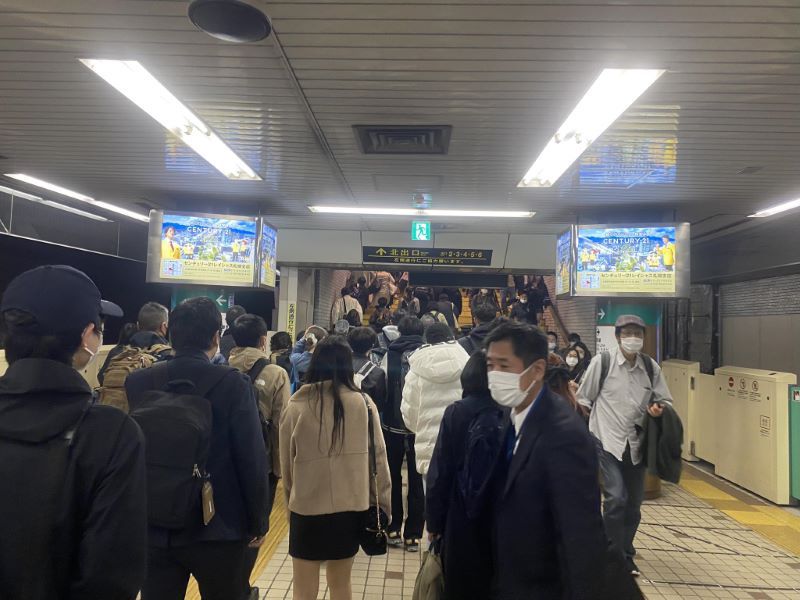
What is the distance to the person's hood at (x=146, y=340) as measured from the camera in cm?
386

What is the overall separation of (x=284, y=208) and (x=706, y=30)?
555cm

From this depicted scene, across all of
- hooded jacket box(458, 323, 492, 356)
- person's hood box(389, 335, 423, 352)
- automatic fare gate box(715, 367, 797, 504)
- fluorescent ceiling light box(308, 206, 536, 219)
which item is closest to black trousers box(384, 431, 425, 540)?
person's hood box(389, 335, 423, 352)

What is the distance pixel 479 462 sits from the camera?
2.07 m

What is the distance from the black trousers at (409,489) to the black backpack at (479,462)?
2.19m

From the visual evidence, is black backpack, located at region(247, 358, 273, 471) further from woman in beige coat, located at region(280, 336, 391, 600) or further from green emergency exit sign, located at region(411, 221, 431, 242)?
green emergency exit sign, located at region(411, 221, 431, 242)

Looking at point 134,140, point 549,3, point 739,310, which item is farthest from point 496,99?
point 739,310

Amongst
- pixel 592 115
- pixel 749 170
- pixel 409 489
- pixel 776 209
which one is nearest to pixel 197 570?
pixel 409 489

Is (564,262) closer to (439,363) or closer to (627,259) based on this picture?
(627,259)

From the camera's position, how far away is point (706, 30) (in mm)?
2787

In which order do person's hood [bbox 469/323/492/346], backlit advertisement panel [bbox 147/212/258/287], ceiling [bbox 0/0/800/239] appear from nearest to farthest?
1. ceiling [bbox 0/0/800/239]
2. person's hood [bbox 469/323/492/346]
3. backlit advertisement panel [bbox 147/212/258/287]

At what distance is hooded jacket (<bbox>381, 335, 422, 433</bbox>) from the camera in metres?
4.45

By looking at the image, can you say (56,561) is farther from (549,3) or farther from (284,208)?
(284,208)

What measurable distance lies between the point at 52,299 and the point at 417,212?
624cm

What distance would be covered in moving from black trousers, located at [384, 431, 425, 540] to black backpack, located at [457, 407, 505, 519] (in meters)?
2.19
